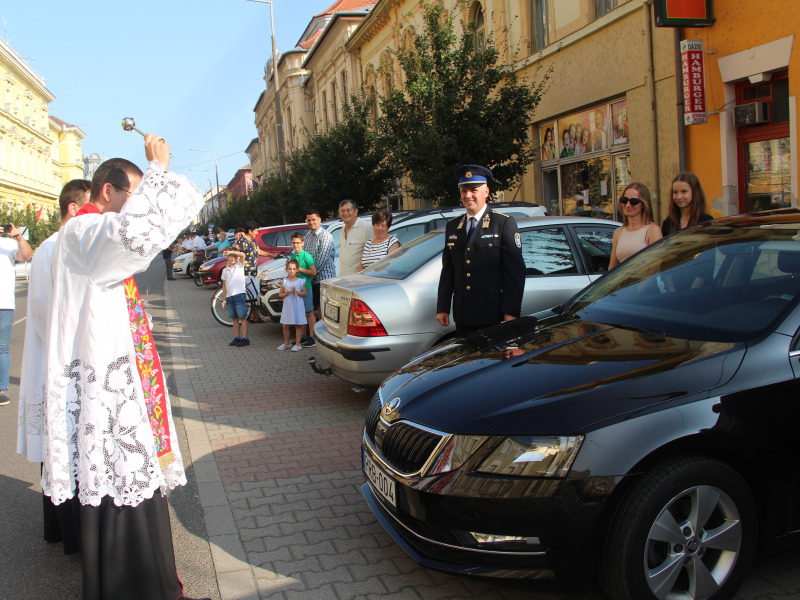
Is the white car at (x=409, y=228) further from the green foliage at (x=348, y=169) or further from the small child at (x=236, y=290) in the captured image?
the green foliage at (x=348, y=169)

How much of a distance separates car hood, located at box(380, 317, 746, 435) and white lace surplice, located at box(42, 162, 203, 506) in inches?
46.7

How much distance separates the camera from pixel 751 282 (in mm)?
3439

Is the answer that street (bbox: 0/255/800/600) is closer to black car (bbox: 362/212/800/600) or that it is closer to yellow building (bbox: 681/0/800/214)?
black car (bbox: 362/212/800/600)

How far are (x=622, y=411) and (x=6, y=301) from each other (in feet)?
22.5

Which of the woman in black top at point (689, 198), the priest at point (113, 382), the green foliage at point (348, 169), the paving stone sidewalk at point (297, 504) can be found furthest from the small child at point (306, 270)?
the green foliage at point (348, 169)

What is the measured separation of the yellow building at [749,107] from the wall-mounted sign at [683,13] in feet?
0.54

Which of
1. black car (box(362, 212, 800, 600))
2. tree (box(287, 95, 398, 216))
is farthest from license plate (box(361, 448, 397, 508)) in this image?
tree (box(287, 95, 398, 216))

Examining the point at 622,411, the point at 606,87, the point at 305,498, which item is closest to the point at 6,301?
the point at 305,498

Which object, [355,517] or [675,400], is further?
[355,517]

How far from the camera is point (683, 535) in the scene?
2.74 meters

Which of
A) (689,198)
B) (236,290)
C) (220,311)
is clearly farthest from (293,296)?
(689,198)

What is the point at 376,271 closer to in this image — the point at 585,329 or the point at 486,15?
the point at 585,329

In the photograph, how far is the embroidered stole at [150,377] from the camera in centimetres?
283

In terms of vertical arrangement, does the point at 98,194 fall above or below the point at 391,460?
above
